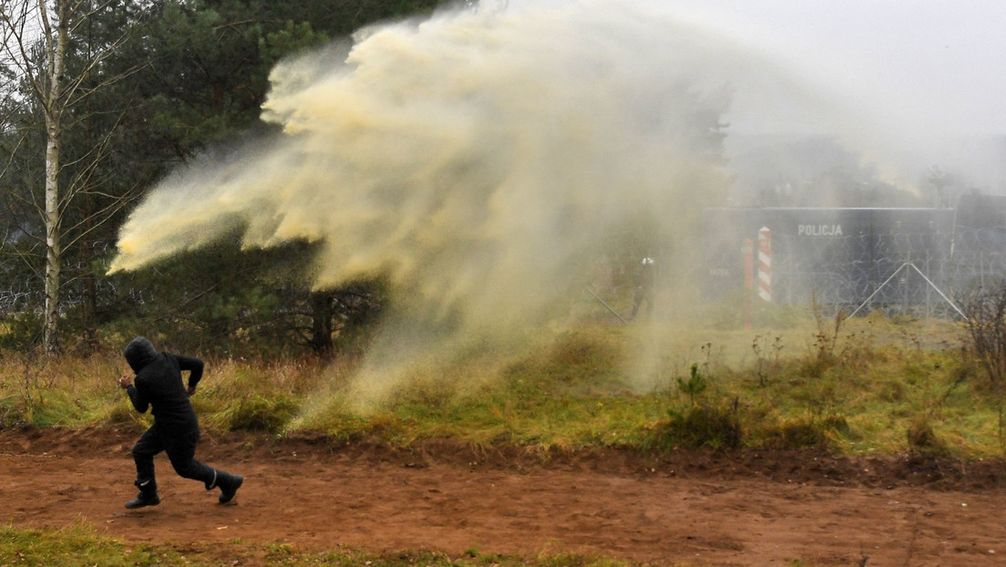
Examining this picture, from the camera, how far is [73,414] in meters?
11.8

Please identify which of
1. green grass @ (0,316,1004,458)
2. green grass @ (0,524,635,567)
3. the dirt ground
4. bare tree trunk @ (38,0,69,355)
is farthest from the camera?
bare tree trunk @ (38,0,69,355)

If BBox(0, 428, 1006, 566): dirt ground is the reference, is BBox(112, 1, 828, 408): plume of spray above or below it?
above

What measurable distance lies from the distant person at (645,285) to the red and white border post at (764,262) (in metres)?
1.98

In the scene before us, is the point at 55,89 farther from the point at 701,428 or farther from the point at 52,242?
the point at 701,428

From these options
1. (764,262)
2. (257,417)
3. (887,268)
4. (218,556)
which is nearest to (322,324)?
(257,417)

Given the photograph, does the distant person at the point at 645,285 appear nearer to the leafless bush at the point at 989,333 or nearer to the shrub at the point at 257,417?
the leafless bush at the point at 989,333

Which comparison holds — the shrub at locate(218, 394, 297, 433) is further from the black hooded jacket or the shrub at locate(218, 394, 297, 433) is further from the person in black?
the black hooded jacket

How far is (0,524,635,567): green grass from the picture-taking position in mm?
6566

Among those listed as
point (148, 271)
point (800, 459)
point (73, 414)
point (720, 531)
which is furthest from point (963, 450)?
point (148, 271)

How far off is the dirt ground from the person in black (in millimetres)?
293

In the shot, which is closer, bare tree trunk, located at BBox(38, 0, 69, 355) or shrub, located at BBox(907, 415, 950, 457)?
shrub, located at BBox(907, 415, 950, 457)

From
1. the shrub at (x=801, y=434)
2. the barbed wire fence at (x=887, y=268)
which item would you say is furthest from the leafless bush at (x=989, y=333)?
the barbed wire fence at (x=887, y=268)

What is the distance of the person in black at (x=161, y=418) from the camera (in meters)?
7.99

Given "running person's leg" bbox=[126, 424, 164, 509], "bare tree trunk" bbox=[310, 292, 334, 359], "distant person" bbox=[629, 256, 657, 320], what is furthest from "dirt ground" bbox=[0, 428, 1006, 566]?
"distant person" bbox=[629, 256, 657, 320]
